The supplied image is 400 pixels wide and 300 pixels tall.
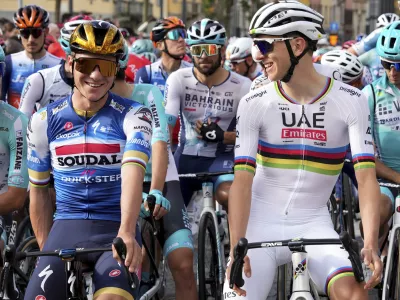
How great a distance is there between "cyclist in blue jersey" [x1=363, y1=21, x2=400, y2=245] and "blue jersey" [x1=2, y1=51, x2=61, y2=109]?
462 cm

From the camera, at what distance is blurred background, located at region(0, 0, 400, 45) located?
5814 cm

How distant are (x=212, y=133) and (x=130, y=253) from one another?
425 centimetres

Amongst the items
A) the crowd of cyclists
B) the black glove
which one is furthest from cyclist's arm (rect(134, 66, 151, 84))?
the crowd of cyclists

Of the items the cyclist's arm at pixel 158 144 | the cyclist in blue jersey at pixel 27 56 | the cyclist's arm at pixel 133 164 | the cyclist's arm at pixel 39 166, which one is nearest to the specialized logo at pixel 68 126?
the cyclist's arm at pixel 39 166

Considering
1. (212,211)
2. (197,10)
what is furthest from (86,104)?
(197,10)

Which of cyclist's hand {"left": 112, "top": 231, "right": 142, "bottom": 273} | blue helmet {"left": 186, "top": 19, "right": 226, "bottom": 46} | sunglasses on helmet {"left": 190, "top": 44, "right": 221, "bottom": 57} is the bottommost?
sunglasses on helmet {"left": 190, "top": 44, "right": 221, "bottom": 57}

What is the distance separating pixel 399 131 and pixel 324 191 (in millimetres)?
2787

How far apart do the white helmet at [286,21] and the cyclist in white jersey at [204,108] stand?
328cm

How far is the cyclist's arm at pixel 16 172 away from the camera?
6645mm

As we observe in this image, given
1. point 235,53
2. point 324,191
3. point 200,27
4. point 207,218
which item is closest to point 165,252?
point 207,218

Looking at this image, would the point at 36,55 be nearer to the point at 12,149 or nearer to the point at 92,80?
the point at 12,149

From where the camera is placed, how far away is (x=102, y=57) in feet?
18.6

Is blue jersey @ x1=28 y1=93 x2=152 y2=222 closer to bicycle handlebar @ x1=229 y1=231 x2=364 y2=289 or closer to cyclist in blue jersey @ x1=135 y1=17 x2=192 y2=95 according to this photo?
bicycle handlebar @ x1=229 y1=231 x2=364 y2=289

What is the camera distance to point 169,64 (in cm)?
1223
